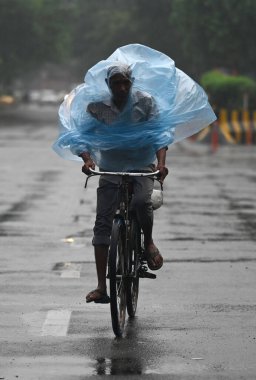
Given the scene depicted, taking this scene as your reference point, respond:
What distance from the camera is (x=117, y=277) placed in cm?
831

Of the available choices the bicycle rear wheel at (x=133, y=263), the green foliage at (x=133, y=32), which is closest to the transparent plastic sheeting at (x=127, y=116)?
the bicycle rear wheel at (x=133, y=263)

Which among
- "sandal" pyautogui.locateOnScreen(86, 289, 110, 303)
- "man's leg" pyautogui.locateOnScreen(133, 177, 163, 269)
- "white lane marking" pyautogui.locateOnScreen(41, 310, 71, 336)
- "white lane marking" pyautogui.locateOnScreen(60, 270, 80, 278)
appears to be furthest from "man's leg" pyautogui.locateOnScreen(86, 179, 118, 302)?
"white lane marking" pyautogui.locateOnScreen(60, 270, 80, 278)

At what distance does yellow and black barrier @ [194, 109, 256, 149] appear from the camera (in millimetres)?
A: 39750

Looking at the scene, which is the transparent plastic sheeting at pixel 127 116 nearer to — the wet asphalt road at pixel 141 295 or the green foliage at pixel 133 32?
the wet asphalt road at pixel 141 295

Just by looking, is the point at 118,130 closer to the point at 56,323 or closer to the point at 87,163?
the point at 87,163

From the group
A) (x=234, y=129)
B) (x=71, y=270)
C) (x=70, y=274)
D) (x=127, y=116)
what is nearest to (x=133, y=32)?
(x=234, y=129)

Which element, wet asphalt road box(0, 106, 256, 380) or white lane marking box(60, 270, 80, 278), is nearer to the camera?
wet asphalt road box(0, 106, 256, 380)

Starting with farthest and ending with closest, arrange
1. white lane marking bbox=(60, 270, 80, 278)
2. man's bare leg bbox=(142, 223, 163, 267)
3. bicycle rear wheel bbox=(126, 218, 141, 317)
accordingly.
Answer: white lane marking bbox=(60, 270, 80, 278)
man's bare leg bbox=(142, 223, 163, 267)
bicycle rear wheel bbox=(126, 218, 141, 317)

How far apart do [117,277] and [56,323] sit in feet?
1.88

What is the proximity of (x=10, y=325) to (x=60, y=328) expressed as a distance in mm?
345

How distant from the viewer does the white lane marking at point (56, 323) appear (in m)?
8.22

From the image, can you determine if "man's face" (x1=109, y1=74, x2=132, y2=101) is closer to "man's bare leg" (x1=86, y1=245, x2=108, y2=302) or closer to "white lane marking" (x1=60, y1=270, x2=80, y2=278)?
"man's bare leg" (x1=86, y1=245, x2=108, y2=302)

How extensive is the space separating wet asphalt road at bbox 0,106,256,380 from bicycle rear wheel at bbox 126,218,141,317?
5.5 inches

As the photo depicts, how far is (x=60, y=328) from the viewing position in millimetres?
8375
